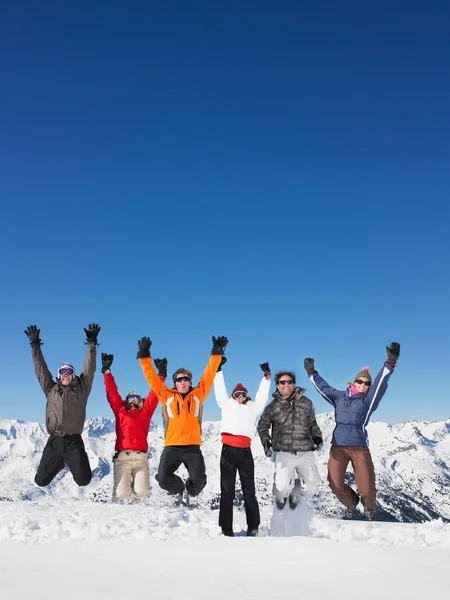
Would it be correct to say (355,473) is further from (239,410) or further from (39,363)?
(39,363)

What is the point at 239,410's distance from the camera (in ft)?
34.1

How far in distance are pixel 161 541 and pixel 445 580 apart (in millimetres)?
4007

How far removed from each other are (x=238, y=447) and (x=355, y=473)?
334 centimetres

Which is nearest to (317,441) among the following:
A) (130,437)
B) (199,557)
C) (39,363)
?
(199,557)

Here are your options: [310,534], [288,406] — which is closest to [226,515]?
[310,534]

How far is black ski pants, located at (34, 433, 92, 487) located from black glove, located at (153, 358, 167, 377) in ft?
8.03

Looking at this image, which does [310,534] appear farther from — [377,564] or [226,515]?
[377,564]

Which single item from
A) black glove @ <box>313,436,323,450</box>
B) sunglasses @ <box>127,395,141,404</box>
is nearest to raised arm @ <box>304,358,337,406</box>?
black glove @ <box>313,436,323,450</box>

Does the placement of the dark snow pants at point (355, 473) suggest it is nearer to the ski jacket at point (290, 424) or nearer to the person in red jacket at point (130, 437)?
the ski jacket at point (290, 424)

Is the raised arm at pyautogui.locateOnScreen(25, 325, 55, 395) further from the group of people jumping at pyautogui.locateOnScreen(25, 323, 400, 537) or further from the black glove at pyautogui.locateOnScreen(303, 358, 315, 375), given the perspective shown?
the black glove at pyautogui.locateOnScreen(303, 358, 315, 375)

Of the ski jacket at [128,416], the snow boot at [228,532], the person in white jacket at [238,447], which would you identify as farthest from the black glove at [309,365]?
the snow boot at [228,532]

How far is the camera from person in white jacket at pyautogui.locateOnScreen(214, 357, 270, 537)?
9555 millimetres

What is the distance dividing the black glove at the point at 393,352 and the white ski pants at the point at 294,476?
117 inches

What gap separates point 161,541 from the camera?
7.87 meters
